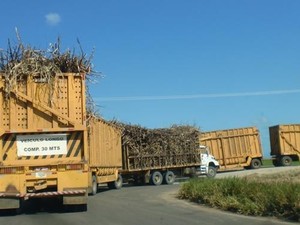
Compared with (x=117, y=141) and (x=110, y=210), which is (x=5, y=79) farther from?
(x=117, y=141)

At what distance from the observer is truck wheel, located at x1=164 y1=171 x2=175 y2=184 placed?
3288cm

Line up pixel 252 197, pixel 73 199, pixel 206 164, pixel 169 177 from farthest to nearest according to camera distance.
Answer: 1. pixel 206 164
2. pixel 169 177
3. pixel 73 199
4. pixel 252 197

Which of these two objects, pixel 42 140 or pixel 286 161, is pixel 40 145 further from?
pixel 286 161

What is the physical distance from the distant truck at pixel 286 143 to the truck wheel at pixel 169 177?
13993 mm

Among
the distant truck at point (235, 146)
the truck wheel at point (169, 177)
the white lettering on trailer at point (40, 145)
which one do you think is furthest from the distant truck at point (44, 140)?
the distant truck at point (235, 146)

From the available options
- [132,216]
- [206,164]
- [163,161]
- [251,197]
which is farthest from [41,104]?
[206,164]

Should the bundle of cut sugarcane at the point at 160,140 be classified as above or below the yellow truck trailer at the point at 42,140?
above

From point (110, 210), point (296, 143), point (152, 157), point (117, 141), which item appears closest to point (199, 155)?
point (152, 157)

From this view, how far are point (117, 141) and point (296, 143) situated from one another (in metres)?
20.1

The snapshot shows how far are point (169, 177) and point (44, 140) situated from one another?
18197mm

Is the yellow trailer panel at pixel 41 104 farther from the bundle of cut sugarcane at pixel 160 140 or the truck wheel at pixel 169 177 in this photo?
the truck wheel at pixel 169 177

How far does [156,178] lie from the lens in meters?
32.5

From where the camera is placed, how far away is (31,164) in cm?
1541

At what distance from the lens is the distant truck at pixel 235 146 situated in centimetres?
4094
